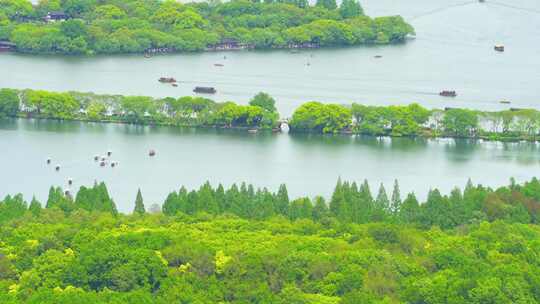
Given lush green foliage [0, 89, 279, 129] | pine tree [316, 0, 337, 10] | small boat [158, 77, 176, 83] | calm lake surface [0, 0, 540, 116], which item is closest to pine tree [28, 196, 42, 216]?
lush green foliage [0, 89, 279, 129]

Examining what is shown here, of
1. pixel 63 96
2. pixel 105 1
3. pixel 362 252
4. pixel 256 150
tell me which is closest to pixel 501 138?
pixel 256 150

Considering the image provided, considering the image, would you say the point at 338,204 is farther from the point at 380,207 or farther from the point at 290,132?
the point at 290,132

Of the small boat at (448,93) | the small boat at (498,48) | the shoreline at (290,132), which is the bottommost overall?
the shoreline at (290,132)

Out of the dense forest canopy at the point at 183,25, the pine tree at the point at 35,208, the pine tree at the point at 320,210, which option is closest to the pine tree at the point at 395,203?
the pine tree at the point at 320,210

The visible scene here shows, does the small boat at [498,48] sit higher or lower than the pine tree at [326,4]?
lower

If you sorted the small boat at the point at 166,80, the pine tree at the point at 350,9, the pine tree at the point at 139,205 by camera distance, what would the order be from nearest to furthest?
the pine tree at the point at 139,205 → the small boat at the point at 166,80 → the pine tree at the point at 350,9

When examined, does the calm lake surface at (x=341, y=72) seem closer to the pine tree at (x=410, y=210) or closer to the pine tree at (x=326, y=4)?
the pine tree at (x=326, y=4)
